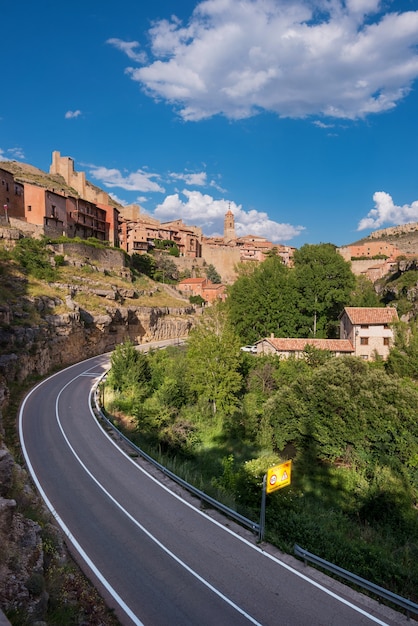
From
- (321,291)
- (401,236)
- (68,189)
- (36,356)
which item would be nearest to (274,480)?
(36,356)

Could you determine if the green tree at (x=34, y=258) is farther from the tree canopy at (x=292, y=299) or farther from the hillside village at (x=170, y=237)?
the tree canopy at (x=292, y=299)

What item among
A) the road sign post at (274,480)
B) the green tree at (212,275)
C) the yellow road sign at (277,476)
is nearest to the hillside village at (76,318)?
the green tree at (212,275)

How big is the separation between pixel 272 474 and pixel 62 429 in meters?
12.7

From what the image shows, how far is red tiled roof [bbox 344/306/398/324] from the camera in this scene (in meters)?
35.0

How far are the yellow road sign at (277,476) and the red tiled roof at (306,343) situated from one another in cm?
2452

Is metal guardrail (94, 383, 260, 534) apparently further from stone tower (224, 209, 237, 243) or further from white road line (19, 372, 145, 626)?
stone tower (224, 209, 237, 243)

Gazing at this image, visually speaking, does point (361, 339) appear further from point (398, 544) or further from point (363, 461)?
point (398, 544)

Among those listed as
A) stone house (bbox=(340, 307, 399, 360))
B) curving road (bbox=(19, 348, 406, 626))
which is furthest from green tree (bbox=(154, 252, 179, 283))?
curving road (bbox=(19, 348, 406, 626))

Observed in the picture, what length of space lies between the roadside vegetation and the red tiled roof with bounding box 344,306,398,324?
209cm

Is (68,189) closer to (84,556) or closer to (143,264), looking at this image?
(143,264)

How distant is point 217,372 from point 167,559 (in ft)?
61.9

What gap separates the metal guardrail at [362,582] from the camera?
783cm

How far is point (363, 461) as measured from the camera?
72.0ft

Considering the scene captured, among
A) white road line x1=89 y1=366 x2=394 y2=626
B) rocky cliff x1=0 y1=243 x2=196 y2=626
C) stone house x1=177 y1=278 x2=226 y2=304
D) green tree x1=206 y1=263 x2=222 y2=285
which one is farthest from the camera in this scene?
green tree x1=206 y1=263 x2=222 y2=285
